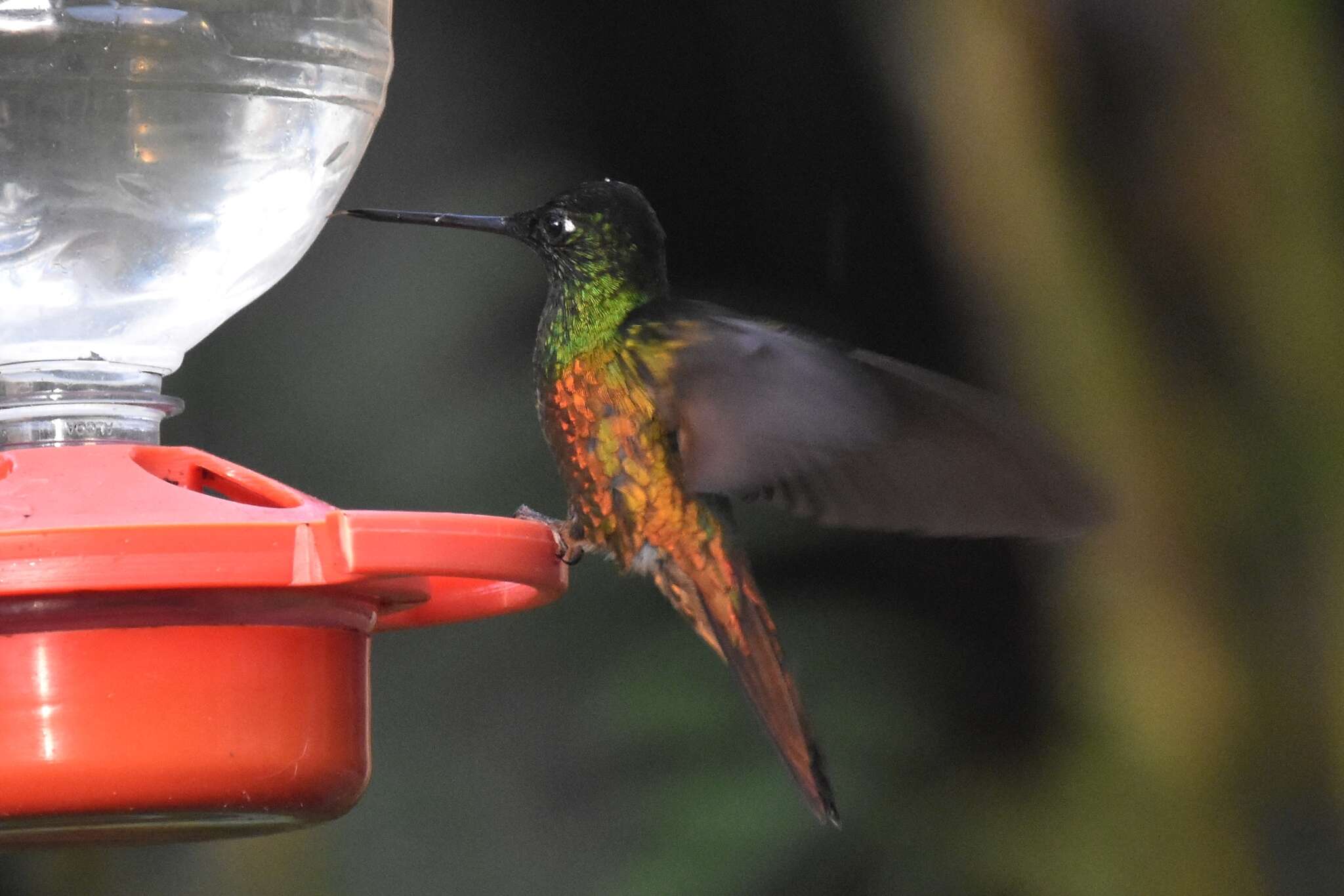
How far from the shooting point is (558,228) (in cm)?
244

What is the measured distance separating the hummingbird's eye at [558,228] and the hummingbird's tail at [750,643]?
45cm

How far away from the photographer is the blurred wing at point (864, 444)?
1820 mm

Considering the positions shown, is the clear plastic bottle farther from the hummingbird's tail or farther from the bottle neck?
the hummingbird's tail

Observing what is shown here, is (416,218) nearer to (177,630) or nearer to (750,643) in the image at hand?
(750,643)

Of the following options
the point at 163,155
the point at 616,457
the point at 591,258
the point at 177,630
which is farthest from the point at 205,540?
the point at 591,258

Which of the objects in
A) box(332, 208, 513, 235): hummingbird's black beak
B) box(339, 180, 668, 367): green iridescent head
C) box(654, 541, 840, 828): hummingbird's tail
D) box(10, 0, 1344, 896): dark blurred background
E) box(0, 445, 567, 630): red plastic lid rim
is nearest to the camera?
box(0, 445, 567, 630): red plastic lid rim

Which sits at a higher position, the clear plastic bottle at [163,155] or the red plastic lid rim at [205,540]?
the clear plastic bottle at [163,155]

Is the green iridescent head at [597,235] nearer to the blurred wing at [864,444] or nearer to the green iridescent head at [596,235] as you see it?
the green iridescent head at [596,235]

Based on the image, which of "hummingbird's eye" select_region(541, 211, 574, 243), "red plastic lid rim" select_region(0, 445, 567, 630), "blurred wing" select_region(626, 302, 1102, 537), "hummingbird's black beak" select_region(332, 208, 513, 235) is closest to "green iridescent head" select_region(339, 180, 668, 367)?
"hummingbird's eye" select_region(541, 211, 574, 243)

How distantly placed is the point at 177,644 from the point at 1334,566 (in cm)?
186

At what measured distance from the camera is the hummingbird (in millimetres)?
1845

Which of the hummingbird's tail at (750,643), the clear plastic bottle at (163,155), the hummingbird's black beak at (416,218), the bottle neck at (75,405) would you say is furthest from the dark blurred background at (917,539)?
the bottle neck at (75,405)

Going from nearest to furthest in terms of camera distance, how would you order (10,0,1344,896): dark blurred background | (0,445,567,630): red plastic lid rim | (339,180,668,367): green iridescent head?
(0,445,567,630): red plastic lid rim → (339,180,668,367): green iridescent head → (10,0,1344,896): dark blurred background

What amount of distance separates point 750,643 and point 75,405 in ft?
3.13
